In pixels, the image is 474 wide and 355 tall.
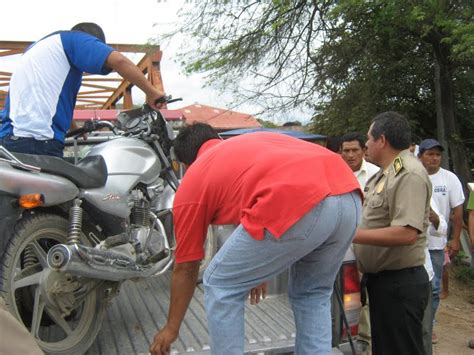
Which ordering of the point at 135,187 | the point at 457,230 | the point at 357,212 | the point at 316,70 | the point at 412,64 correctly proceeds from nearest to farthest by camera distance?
the point at 357,212, the point at 135,187, the point at 457,230, the point at 316,70, the point at 412,64

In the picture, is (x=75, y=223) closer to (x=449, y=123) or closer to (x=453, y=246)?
(x=453, y=246)

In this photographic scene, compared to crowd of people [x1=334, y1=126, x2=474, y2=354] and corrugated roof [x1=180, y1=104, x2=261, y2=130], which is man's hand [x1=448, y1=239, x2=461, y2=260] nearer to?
crowd of people [x1=334, y1=126, x2=474, y2=354]

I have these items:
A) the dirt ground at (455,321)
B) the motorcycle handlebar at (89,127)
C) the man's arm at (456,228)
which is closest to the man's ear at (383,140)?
the motorcycle handlebar at (89,127)

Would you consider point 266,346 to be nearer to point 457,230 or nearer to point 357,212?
point 357,212

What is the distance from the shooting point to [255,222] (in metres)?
1.95

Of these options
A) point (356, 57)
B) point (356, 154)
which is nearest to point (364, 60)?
point (356, 57)

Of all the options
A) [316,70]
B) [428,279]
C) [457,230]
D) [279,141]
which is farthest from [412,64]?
[279,141]

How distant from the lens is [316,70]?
8.62 meters

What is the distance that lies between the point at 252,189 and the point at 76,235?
103 centimetres

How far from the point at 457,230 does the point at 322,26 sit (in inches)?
168

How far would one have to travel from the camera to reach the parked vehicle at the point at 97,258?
236 centimetres

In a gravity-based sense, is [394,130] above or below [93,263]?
above

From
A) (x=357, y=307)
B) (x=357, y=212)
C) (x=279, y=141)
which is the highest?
(x=279, y=141)

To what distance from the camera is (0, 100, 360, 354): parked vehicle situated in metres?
2.36
